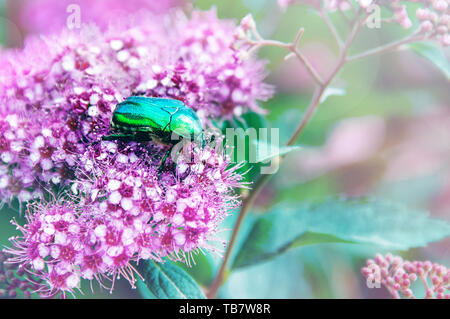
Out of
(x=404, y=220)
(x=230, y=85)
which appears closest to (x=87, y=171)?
(x=230, y=85)

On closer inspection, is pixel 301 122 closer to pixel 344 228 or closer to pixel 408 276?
pixel 344 228

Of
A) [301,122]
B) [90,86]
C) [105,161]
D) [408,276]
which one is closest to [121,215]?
[105,161]

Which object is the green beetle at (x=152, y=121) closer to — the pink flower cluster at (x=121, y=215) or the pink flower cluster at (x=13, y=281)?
the pink flower cluster at (x=121, y=215)

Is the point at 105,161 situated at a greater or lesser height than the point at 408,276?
greater

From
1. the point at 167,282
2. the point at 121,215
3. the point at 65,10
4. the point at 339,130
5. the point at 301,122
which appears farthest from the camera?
the point at 339,130

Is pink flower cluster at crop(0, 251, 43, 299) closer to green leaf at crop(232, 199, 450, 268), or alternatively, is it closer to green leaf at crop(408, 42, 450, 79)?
green leaf at crop(232, 199, 450, 268)

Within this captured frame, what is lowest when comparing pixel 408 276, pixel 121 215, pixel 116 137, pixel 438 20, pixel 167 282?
pixel 408 276

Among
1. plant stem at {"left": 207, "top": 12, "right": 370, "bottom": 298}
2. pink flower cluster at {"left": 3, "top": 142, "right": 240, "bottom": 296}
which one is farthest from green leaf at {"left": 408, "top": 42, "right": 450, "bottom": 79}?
pink flower cluster at {"left": 3, "top": 142, "right": 240, "bottom": 296}
